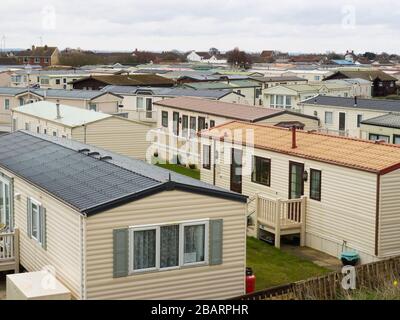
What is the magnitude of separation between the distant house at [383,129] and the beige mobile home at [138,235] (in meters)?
17.3

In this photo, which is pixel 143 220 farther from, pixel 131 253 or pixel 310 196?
pixel 310 196

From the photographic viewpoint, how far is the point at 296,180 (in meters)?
19.5

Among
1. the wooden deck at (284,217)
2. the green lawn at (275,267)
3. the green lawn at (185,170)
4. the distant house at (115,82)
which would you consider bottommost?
the green lawn at (275,267)

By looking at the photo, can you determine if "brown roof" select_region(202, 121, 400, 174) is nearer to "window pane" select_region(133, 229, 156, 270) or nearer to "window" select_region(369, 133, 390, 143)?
Answer: "window pane" select_region(133, 229, 156, 270)

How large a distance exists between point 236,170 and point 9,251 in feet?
28.1

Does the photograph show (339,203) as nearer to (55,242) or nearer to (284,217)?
(284,217)

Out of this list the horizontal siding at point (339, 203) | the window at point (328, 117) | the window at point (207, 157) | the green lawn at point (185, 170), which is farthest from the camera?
the window at point (328, 117)

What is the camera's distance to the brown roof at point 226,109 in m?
29.3

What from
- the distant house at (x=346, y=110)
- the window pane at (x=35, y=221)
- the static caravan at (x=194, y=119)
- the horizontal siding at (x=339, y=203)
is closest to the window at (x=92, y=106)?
the static caravan at (x=194, y=119)

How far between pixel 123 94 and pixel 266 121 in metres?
18.5

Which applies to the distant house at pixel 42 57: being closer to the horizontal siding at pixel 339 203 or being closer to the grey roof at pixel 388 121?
the grey roof at pixel 388 121

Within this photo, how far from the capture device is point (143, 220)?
12789 millimetres

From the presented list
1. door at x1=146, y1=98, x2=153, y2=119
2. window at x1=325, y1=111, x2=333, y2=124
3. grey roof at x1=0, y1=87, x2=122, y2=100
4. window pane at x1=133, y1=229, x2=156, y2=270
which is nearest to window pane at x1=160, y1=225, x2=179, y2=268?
window pane at x1=133, y1=229, x2=156, y2=270
